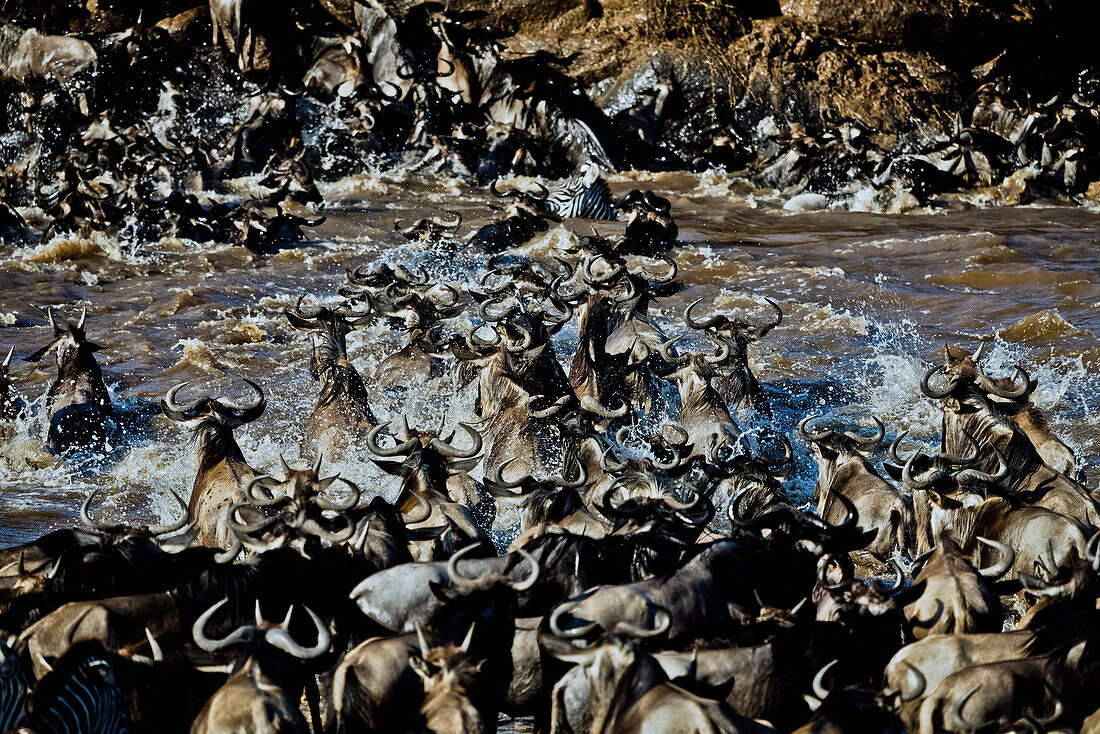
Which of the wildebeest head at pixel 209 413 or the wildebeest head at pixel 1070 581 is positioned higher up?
the wildebeest head at pixel 1070 581

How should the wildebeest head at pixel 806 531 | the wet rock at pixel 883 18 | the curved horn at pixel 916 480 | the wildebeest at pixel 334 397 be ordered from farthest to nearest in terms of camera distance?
the wet rock at pixel 883 18 → the wildebeest at pixel 334 397 → the curved horn at pixel 916 480 → the wildebeest head at pixel 806 531

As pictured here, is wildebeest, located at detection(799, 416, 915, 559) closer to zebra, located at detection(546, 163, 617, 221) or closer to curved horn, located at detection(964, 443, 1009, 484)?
curved horn, located at detection(964, 443, 1009, 484)

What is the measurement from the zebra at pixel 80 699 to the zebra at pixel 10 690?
0.04 m

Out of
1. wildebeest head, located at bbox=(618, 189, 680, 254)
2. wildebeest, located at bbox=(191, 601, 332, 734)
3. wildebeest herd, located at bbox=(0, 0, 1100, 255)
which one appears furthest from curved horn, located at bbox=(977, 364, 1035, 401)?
wildebeest herd, located at bbox=(0, 0, 1100, 255)

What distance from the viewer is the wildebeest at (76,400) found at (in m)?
8.68

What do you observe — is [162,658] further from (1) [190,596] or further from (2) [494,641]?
(2) [494,641]

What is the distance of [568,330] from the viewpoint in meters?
11.5

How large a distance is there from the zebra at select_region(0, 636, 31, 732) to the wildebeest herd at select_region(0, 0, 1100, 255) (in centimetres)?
1134

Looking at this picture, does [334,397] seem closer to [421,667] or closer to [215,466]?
[215,466]

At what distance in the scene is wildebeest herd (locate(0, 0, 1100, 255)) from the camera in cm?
1670

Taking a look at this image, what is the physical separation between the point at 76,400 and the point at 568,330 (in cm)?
469

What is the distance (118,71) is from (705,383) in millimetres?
14831

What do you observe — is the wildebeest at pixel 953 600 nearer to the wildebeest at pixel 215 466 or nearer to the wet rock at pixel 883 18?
the wildebeest at pixel 215 466

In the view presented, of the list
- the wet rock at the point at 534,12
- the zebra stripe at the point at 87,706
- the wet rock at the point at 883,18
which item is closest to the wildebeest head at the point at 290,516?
the zebra stripe at the point at 87,706
